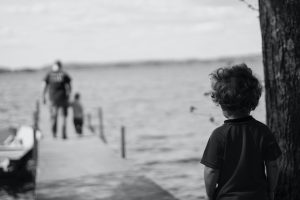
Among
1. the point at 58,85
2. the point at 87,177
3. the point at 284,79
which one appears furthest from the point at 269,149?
the point at 58,85

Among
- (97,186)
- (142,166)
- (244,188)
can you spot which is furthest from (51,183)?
(142,166)

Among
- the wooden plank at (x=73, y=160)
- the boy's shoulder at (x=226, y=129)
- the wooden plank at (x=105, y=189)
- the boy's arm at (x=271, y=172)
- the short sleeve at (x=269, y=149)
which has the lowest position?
the wooden plank at (x=105, y=189)

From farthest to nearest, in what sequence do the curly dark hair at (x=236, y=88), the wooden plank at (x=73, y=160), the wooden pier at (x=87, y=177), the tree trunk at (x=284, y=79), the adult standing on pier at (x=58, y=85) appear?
1. the adult standing on pier at (x=58, y=85)
2. the wooden plank at (x=73, y=160)
3. the wooden pier at (x=87, y=177)
4. the tree trunk at (x=284, y=79)
5. the curly dark hair at (x=236, y=88)

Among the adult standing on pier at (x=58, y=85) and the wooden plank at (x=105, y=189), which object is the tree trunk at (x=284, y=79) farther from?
the adult standing on pier at (x=58, y=85)

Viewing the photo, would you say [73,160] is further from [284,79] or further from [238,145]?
[238,145]

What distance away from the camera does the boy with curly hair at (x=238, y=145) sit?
2723mm

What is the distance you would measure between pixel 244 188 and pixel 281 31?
176 cm

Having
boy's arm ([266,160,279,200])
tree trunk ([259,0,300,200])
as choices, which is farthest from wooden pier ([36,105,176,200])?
boy's arm ([266,160,279,200])

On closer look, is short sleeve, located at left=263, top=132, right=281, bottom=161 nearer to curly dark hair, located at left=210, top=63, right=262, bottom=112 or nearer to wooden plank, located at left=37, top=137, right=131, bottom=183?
curly dark hair, located at left=210, top=63, right=262, bottom=112

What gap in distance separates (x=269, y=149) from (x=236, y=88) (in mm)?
426

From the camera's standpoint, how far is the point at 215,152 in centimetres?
272

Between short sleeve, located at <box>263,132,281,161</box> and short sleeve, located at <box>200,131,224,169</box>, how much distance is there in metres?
0.27

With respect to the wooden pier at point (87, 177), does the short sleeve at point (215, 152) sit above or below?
above

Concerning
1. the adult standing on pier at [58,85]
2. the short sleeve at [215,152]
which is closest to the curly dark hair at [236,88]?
the short sleeve at [215,152]
